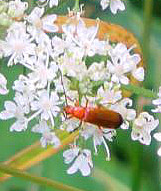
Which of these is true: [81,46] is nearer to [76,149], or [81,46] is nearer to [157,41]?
[76,149]

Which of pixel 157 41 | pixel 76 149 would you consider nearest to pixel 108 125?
pixel 76 149

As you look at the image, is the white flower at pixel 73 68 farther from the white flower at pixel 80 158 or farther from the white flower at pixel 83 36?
the white flower at pixel 80 158

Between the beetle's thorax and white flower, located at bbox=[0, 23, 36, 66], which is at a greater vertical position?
white flower, located at bbox=[0, 23, 36, 66]

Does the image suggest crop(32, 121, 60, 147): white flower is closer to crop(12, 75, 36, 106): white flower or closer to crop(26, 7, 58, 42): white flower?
crop(12, 75, 36, 106): white flower

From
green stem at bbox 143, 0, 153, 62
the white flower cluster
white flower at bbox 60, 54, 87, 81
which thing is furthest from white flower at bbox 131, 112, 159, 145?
green stem at bbox 143, 0, 153, 62

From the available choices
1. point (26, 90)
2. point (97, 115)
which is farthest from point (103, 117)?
point (26, 90)

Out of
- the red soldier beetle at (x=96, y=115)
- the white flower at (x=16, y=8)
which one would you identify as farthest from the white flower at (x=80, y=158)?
the white flower at (x=16, y=8)
